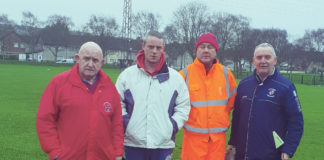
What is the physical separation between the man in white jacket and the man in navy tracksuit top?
87cm

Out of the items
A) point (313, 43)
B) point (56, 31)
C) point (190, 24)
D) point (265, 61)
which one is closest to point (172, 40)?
point (190, 24)

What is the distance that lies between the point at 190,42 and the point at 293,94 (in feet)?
191

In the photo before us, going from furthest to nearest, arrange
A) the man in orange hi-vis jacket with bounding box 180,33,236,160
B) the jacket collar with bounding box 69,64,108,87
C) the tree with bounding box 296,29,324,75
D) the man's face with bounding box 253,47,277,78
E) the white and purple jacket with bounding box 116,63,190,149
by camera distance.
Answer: the tree with bounding box 296,29,324,75 → the man in orange hi-vis jacket with bounding box 180,33,236,160 → the man's face with bounding box 253,47,277,78 → the white and purple jacket with bounding box 116,63,190,149 → the jacket collar with bounding box 69,64,108,87

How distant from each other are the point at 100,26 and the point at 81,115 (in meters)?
69.9

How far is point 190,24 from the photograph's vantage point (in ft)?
201

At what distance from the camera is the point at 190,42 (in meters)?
61.0

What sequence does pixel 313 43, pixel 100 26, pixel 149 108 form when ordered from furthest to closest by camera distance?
pixel 100 26 < pixel 313 43 < pixel 149 108

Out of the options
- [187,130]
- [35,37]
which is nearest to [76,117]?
[187,130]

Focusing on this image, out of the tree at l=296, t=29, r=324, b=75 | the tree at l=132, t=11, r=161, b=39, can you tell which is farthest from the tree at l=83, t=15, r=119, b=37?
the tree at l=296, t=29, r=324, b=75

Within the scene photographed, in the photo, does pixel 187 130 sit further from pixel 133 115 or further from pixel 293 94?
pixel 293 94

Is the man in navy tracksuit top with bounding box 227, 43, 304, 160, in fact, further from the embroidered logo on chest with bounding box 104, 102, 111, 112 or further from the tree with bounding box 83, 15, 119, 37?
the tree with bounding box 83, 15, 119, 37

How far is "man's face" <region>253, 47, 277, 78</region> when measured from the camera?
11.9 ft

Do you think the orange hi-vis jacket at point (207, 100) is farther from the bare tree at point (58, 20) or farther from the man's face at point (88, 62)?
the bare tree at point (58, 20)

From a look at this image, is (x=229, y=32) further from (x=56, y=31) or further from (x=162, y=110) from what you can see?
(x=162, y=110)
